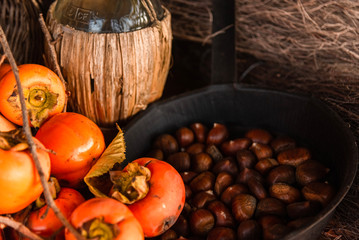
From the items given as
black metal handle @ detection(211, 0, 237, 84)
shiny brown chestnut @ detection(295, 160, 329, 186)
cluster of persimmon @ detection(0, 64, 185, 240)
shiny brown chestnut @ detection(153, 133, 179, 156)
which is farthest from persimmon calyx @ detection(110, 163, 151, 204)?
black metal handle @ detection(211, 0, 237, 84)

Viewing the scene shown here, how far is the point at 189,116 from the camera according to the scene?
1430 mm

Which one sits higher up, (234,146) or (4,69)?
(4,69)

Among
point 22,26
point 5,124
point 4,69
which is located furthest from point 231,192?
point 22,26

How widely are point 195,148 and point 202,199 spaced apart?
246 millimetres

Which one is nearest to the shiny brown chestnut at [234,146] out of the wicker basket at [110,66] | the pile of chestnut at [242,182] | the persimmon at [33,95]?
the pile of chestnut at [242,182]

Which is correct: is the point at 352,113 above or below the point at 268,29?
below

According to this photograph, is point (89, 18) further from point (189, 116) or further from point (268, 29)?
point (268, 29)

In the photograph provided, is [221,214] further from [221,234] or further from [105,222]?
[105,222]

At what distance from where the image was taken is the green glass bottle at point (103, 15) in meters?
1.22

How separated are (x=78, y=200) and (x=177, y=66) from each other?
3.87 feet

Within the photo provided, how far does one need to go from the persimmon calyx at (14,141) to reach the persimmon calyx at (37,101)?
23 centimetres

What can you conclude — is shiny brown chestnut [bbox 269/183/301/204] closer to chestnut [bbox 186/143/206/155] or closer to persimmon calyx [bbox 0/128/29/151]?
chestnut [bbox 186/143/206/155]

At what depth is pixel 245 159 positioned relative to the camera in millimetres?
1222

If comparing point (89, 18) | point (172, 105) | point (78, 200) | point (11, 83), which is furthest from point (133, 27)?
point (78, 200)
